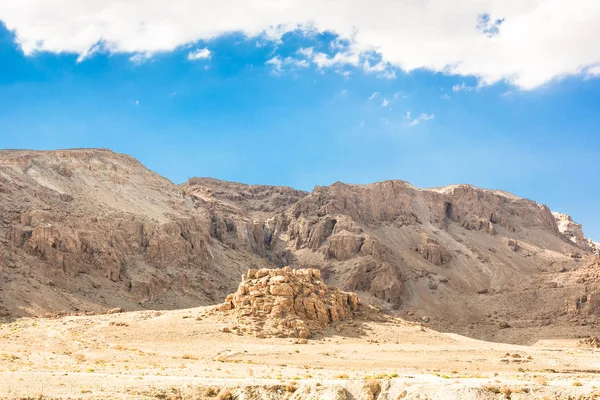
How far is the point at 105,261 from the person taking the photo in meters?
85.1

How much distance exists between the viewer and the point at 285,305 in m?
53.1

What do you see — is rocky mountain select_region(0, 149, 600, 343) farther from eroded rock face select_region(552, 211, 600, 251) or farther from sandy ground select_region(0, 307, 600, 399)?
sandy ground select_region(0, 307, 600, 399)

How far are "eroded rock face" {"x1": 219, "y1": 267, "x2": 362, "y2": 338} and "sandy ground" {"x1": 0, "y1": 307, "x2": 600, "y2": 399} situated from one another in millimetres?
1300

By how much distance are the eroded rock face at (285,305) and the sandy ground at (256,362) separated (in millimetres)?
1300

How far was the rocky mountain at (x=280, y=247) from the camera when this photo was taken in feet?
269

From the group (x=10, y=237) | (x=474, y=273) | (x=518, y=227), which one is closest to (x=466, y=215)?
(x=518, y=227)

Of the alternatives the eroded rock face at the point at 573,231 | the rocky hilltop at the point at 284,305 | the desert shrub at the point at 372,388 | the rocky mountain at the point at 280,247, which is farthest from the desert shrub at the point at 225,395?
A: the eroded rock face at the point at 573,231

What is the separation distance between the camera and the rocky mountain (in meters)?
82.1

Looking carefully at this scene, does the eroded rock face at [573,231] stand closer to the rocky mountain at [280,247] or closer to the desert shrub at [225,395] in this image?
the rocky mountain at [280,247]

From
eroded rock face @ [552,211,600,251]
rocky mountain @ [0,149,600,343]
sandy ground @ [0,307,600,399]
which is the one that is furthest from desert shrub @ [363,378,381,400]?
eroded rock face @ [552,211,600,251]

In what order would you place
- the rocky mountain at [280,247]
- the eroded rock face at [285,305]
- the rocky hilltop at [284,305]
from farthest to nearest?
the rocky mountain at [280,247] < the eroded rock face at [285,305] < the rocky hilltop at [284,305]

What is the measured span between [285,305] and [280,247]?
67541 millimetres

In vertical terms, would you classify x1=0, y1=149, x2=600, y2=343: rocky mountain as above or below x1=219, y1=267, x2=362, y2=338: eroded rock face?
above

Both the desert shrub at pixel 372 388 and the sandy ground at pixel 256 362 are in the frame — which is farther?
the sandy ground at pixel 256 362
